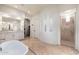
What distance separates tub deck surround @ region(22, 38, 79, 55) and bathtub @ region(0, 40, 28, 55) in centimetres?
7

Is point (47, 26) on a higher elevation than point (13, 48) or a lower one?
higher

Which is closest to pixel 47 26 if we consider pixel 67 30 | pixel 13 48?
pixel 67 30

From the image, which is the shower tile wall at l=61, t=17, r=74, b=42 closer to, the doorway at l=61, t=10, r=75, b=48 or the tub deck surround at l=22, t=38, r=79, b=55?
the doorway at l=61, t=10, r=75, b=48

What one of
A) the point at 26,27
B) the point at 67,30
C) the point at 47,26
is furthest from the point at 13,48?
the point at 67,30

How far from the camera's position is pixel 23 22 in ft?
5.83

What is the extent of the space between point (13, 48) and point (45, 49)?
0.42 metres

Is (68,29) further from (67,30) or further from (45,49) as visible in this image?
(45,49)

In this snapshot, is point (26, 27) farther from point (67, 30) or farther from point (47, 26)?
point (67, 30)

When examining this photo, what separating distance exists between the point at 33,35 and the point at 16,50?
0.30 m

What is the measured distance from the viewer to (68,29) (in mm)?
1755

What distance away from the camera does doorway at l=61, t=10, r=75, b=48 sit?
1.73 m

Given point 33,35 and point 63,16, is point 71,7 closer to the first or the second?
point 63,16

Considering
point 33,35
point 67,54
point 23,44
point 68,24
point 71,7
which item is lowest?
point 67,54

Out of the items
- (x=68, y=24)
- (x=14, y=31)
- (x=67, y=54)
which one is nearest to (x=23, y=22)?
(x=14, y=31)
